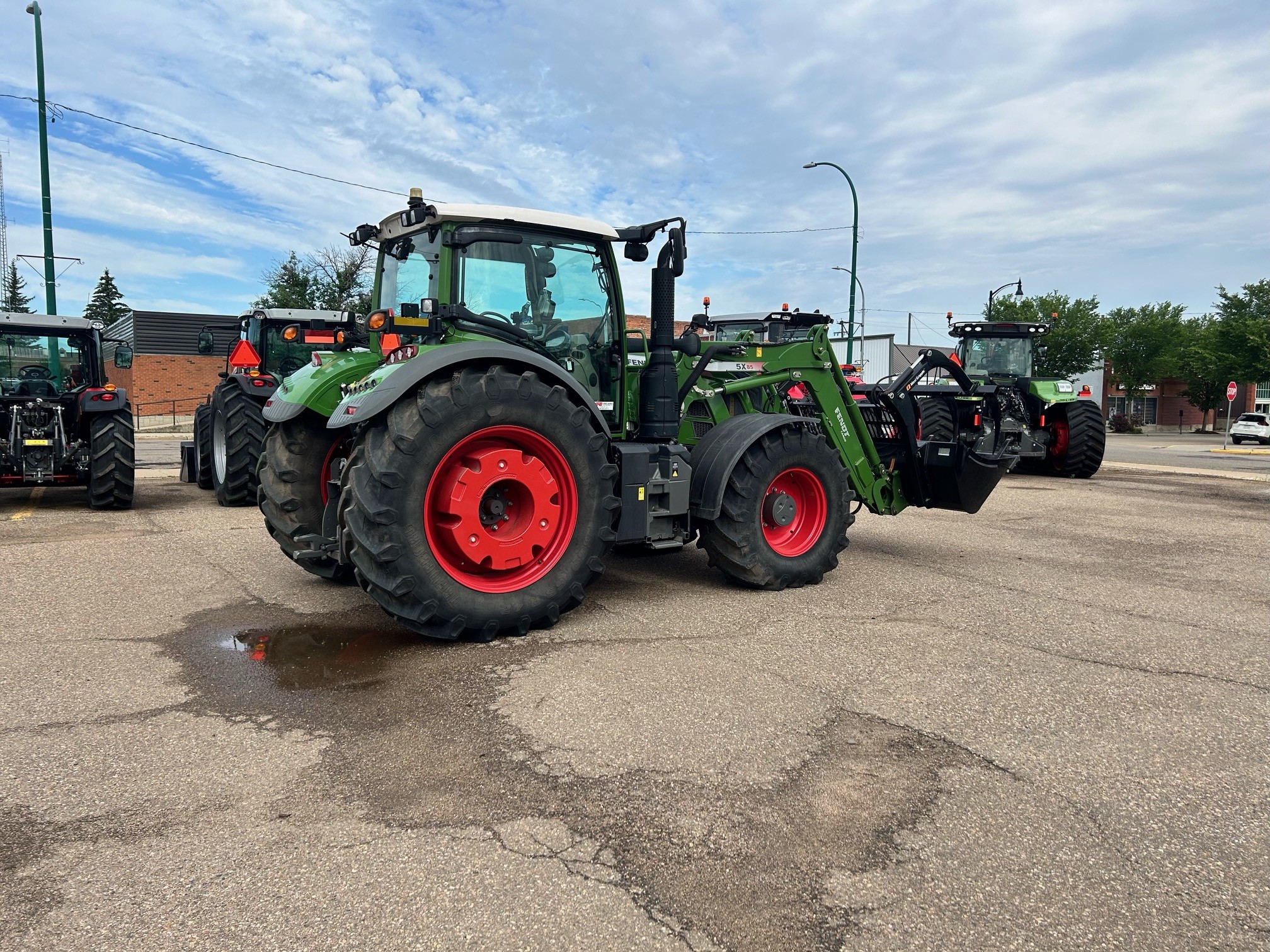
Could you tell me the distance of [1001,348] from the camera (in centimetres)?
1756

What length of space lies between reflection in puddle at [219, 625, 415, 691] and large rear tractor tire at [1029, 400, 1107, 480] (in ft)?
45.9

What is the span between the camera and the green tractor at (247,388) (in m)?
10.2

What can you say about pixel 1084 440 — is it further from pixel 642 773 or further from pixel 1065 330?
pixel 1065 330

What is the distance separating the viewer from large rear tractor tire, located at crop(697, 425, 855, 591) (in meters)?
6.15

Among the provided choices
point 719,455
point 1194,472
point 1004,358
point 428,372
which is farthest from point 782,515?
point 1194,472

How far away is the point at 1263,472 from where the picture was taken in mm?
18672

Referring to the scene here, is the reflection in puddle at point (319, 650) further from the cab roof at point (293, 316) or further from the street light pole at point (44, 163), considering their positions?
the street light pole at point (44, 163)

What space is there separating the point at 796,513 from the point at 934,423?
67.6 inches

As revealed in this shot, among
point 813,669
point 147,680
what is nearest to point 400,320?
point 147,680

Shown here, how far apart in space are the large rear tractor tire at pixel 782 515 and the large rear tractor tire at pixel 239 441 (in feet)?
19.8

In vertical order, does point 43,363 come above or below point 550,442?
above

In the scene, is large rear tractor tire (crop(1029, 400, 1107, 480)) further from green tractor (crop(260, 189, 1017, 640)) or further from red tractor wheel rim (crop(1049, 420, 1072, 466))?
green tractor (crop(260, 189, 1017, 640))

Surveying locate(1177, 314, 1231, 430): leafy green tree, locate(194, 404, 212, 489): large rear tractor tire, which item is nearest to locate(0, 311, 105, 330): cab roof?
locate(194, 404, 212, 489): large rear tractor tire

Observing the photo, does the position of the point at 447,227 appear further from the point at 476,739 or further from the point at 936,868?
the point at 936,868
